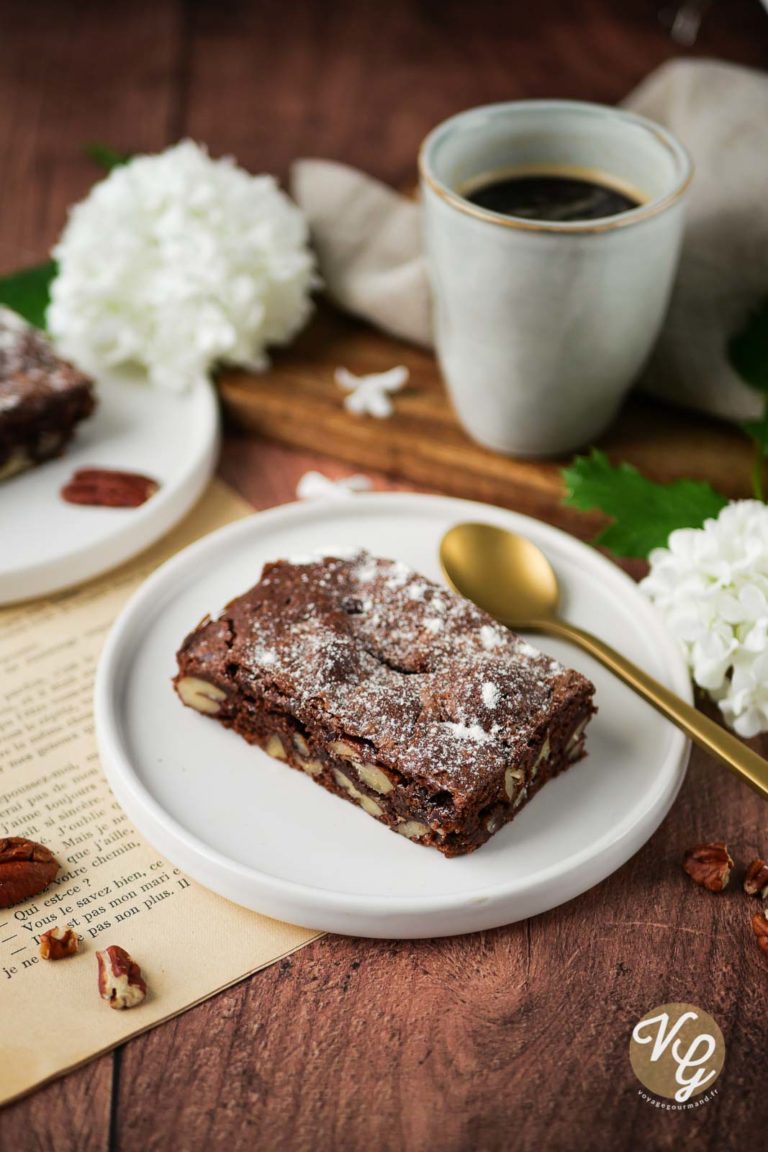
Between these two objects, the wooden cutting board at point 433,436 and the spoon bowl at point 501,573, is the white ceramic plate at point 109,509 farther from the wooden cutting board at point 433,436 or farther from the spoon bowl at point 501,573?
the spoon bowl at point 501,573

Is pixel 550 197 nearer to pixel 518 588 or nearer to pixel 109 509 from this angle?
pixel 518 588

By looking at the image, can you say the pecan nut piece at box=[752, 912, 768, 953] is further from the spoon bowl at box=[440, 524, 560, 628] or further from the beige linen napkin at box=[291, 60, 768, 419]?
the beige linen napkin at box=[291, 60, 768, 419]

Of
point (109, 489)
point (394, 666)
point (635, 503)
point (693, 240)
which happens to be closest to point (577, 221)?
point (693, 240)

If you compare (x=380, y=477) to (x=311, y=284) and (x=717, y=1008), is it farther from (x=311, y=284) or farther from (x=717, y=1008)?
(x=717, y=1008)

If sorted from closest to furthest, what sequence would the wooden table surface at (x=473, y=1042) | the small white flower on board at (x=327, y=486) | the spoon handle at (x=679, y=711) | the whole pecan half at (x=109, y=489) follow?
1. the wooden table surface at (x=473, y=1042)
2. the spoon handle at (x=679, y=711)
3. the whole pecan half at (x=109, y=489)
4. the small white flower on board at (x=327, y=486)

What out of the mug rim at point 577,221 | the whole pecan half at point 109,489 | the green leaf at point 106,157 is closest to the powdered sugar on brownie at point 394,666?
the whole pecan half at point 109,489
